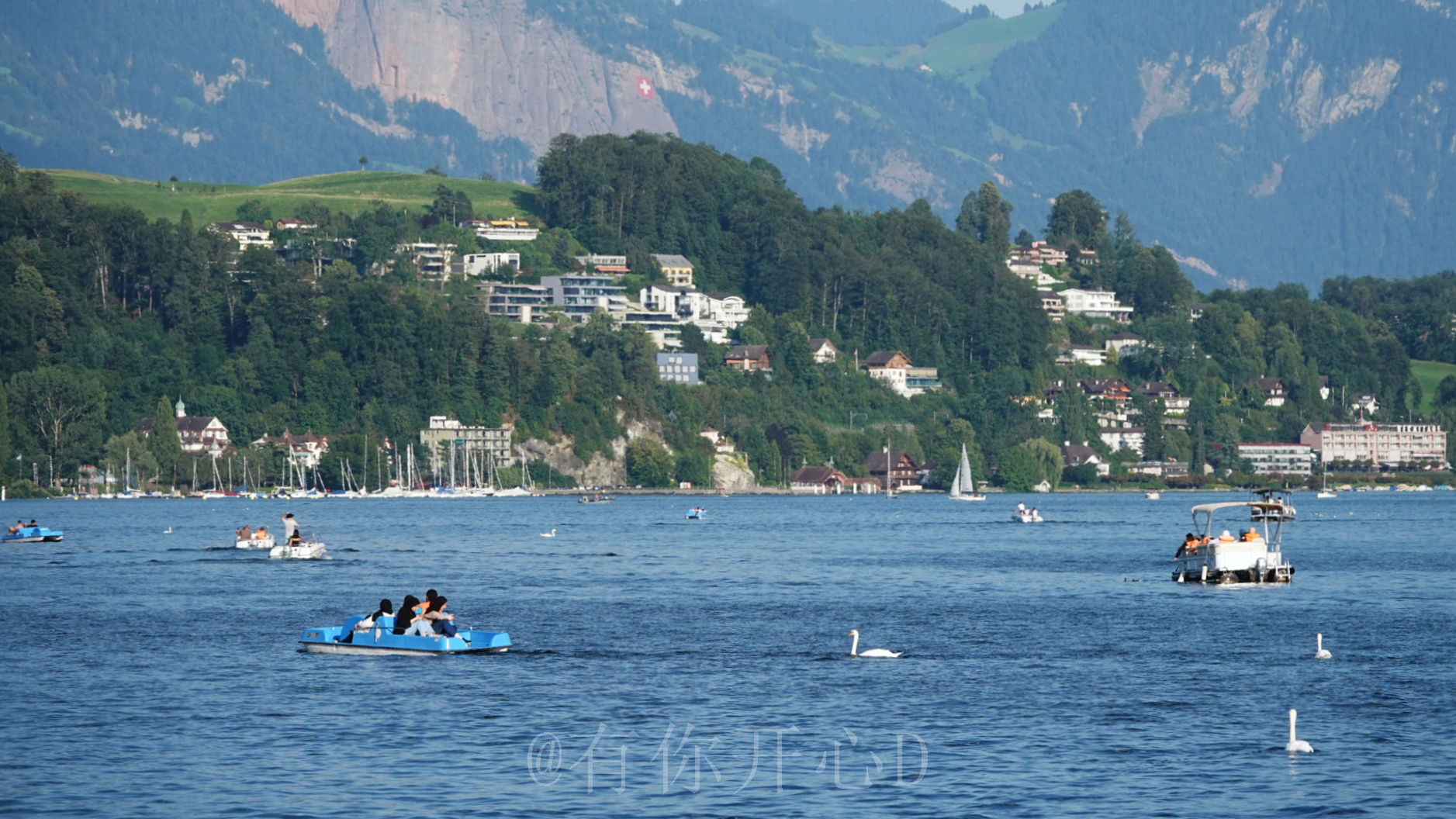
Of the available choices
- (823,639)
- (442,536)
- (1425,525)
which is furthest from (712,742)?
(1425,525)

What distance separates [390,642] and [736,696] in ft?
44.0

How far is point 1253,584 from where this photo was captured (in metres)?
85.6

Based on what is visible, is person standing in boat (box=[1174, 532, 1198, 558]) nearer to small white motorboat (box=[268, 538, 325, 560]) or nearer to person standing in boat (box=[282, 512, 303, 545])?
small white motorboat (box=[268, 538, 325, 560])

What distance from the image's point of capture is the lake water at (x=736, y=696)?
38000 millimetres

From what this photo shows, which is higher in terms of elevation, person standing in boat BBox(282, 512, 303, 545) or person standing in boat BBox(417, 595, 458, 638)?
person standing in boat BBox(282, 512, 303, 545)

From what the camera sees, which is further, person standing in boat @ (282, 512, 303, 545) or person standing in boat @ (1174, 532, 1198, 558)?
person standing in boat @ (282, 512, 303, 545)

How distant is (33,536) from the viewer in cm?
12062

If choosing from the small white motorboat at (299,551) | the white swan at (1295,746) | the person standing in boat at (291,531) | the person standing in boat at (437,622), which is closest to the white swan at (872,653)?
the person standing in boat at (437,622)

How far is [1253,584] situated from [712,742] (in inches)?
1926

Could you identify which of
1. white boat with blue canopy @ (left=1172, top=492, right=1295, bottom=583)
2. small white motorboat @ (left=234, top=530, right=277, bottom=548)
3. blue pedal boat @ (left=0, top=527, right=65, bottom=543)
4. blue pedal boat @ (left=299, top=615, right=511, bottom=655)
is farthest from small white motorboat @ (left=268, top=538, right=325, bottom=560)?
white boat with blue canopy @ (left=1172, top=492, right=1295, bottom=583)

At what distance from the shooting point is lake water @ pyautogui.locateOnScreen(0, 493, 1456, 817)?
38000mm

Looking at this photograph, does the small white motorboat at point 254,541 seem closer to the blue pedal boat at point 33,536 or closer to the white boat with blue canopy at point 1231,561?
the blue pedal boat at point 33,536

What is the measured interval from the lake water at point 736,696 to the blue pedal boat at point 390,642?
771 mm

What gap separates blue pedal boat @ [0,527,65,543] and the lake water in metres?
23.5
